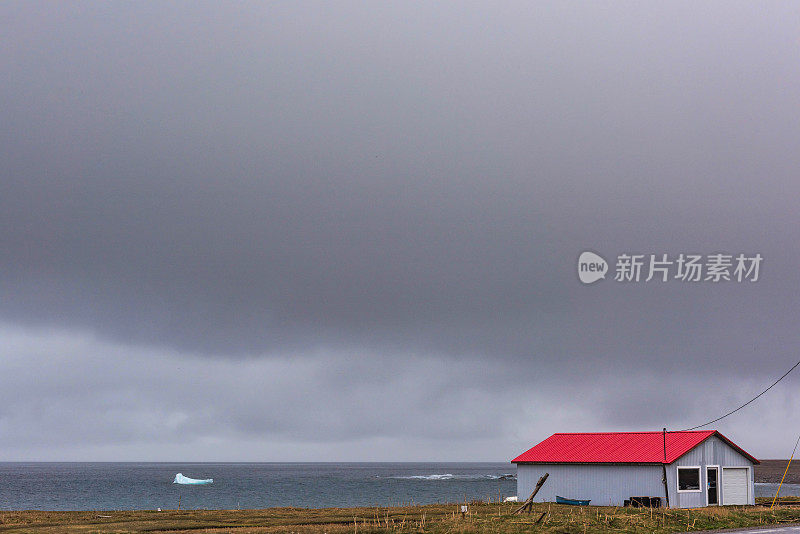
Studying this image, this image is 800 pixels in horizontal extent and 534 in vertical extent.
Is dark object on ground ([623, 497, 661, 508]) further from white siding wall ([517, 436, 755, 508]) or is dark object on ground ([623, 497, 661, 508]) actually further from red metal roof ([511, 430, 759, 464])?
red metal roof ([511, 430, 759, 464])

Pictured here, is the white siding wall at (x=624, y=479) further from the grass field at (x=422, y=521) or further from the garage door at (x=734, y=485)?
the grass field at (x=422, y=521)

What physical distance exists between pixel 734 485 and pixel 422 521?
29.7m

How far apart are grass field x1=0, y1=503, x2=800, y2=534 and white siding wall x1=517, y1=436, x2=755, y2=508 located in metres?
2.34

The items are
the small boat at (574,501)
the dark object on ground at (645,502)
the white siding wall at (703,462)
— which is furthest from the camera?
the small boat at (574,501)

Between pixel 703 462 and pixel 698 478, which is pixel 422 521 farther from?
pixel 703 462

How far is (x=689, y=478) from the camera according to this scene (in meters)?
57.2

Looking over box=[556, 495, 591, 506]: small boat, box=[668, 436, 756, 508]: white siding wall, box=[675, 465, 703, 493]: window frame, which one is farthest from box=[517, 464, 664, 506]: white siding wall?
box=[675, 465, 703, 493]: window frame

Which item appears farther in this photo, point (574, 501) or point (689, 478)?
point (574, 501)

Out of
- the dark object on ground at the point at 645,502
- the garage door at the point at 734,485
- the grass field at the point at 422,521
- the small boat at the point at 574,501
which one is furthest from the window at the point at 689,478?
the small boat at the point at 574,501

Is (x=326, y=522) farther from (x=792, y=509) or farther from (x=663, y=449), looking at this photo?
(x=792, y=509)

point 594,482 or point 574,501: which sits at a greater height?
point 594,482

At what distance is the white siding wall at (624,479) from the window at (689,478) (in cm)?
36

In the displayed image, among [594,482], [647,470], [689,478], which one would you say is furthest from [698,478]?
[594,482]

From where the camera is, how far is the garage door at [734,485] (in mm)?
58344
